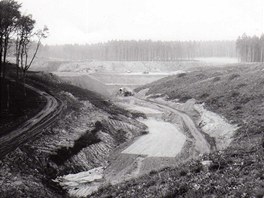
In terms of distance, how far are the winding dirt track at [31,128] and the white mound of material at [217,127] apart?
2545 centimetres

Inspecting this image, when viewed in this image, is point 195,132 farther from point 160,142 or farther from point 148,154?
point 148,154

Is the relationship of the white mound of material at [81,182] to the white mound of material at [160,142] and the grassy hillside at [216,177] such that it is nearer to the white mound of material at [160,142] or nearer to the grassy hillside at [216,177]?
the grassy hillside at [216,177]

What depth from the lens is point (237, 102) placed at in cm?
6138

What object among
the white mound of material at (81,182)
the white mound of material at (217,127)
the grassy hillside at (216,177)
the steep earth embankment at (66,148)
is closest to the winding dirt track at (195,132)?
the white mound of material at (217,127)

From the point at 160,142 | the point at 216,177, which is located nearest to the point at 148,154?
the point at 160,142

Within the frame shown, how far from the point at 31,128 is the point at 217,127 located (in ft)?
101

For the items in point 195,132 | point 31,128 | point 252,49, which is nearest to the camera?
point 31,128

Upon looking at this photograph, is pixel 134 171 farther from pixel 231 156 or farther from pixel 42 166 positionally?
pixel 231 156

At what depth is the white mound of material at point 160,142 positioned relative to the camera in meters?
45.0

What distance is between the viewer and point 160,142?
164 ft

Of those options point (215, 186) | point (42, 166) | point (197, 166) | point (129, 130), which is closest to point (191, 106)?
point (129, 130)

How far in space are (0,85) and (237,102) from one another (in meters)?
44.9

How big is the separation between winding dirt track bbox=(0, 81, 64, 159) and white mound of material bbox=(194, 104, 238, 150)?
25.4m

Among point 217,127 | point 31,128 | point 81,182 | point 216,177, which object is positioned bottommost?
point 81,182
